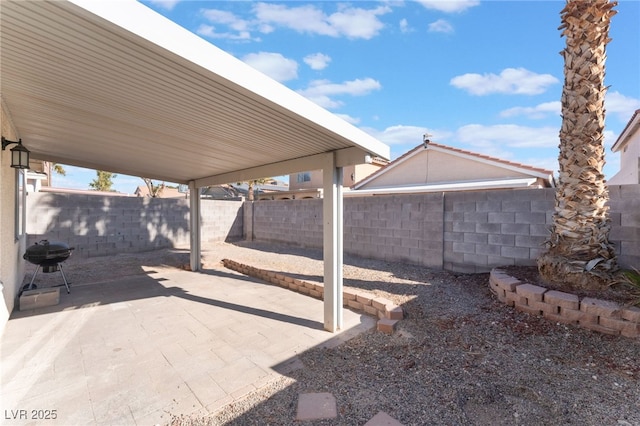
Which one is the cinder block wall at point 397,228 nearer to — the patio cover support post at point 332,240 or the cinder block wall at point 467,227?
the cinder block wall at point 467,227

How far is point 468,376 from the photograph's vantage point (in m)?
2.82

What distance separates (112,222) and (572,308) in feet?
41.6

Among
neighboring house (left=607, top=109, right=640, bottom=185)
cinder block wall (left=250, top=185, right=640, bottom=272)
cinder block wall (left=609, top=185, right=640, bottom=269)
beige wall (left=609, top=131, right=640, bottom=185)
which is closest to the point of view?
cinder block wall (left=609, top=185, right=640, bottom=269)

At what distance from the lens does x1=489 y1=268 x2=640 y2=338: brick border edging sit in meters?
3.19

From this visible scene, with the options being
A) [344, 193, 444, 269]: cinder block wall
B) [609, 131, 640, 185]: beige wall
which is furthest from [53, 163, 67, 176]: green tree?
[609, 131, 640, 185]: beige wall

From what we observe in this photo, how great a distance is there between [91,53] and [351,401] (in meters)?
3.57

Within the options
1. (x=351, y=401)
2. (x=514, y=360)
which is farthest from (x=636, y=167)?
(x=351, y=401)

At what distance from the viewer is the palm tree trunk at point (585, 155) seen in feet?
13.3

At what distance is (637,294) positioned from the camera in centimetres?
354

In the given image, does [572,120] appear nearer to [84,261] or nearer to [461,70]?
[461,70]

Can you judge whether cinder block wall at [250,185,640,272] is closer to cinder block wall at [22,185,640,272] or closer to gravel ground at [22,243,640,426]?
cinder block wall at [22,185,640,272]

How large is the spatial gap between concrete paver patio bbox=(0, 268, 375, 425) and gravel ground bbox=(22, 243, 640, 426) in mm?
386

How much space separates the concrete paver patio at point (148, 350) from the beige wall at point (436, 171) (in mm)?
10621

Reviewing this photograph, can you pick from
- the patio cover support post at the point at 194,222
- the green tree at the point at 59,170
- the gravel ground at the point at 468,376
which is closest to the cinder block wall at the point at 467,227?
the gravel ground at the point at 468,376
